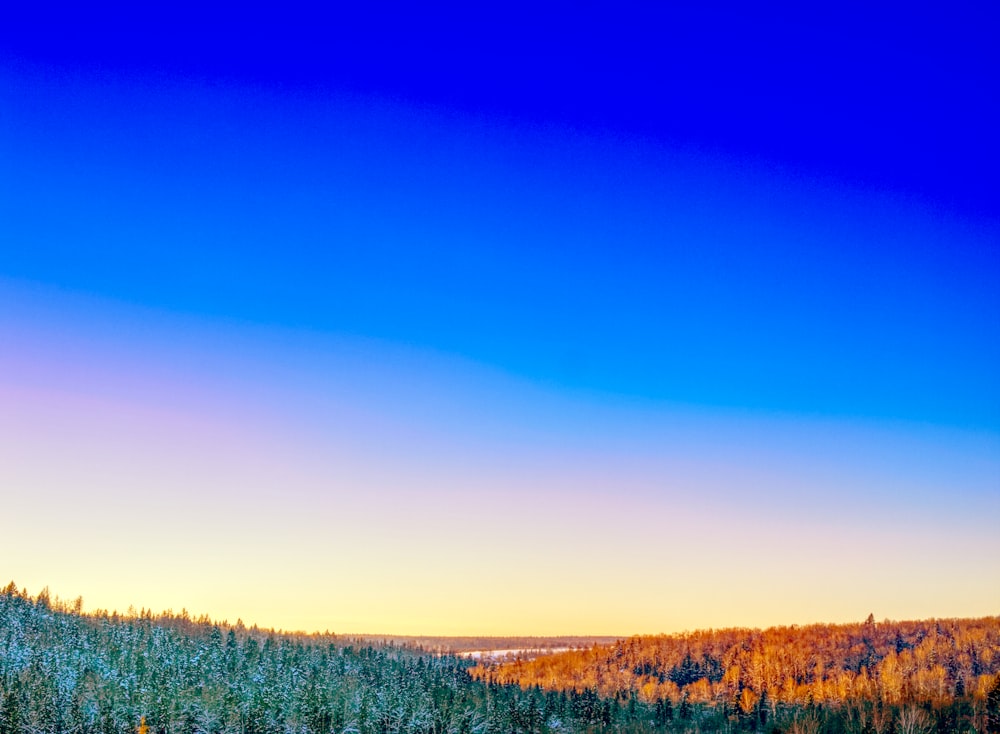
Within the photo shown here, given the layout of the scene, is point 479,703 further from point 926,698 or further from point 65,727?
point 926,698

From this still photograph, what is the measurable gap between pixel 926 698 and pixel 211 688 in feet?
465

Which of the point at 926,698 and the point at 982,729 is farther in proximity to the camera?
the point at 926,698

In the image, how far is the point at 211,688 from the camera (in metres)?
146

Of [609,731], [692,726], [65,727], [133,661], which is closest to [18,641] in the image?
[133,661]

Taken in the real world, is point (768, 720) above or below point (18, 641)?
below

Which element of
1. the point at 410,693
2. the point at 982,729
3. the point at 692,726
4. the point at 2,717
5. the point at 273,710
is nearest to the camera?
the point at 2,717

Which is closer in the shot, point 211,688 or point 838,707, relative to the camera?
point 211,688

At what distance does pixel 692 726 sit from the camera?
19312cm

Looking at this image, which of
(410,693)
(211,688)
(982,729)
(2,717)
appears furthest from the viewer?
(410,693)

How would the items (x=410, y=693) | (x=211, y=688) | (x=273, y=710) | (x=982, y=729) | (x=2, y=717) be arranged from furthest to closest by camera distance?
(x=410, y=693) → (x=982, y=729) → (x=211, y=688) → (x=273, y=710) → (x=2, y=717)

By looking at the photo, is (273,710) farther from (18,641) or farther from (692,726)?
(692,726)

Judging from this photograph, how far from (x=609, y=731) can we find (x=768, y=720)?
130 ft

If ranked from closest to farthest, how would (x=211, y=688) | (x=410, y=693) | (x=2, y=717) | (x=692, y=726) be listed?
1. (x=2, y=717)
2. (x=211, y=688)
3. (x=410, y=693)
4. (x=692, y=726)

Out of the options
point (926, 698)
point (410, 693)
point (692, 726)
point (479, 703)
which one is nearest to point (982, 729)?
point (926, 698)
